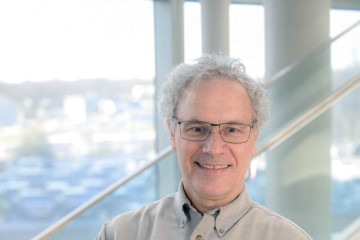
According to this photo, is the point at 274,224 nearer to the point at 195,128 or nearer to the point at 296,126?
the point at 195,128

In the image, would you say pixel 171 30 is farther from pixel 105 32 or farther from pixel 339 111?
Result: pixel 339 111

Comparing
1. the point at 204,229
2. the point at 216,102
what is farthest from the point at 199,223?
the point at 216,102

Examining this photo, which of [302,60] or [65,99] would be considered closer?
[302,60]

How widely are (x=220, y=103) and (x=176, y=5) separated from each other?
3659 mm

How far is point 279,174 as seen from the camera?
3.73 m

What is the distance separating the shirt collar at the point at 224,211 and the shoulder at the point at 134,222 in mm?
55

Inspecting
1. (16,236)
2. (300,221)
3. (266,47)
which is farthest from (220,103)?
(16,236)

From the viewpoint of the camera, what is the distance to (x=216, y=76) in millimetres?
1426

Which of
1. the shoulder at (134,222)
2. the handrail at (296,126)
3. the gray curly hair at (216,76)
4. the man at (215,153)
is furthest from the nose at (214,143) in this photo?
the handrail at (296,126)

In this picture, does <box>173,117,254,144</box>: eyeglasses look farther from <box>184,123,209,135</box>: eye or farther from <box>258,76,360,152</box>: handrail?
<box>258,76,360,152</box>: handrail

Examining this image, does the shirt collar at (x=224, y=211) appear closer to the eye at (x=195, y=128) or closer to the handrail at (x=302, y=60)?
the eye at (x=195, y=128)

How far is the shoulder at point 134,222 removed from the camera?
1.50 meters

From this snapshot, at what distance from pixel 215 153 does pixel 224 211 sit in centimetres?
16

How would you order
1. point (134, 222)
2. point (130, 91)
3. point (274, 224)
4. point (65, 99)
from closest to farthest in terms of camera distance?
point (274, 224) < point (134, 222) < point (65, 99) < point (130, 91)
